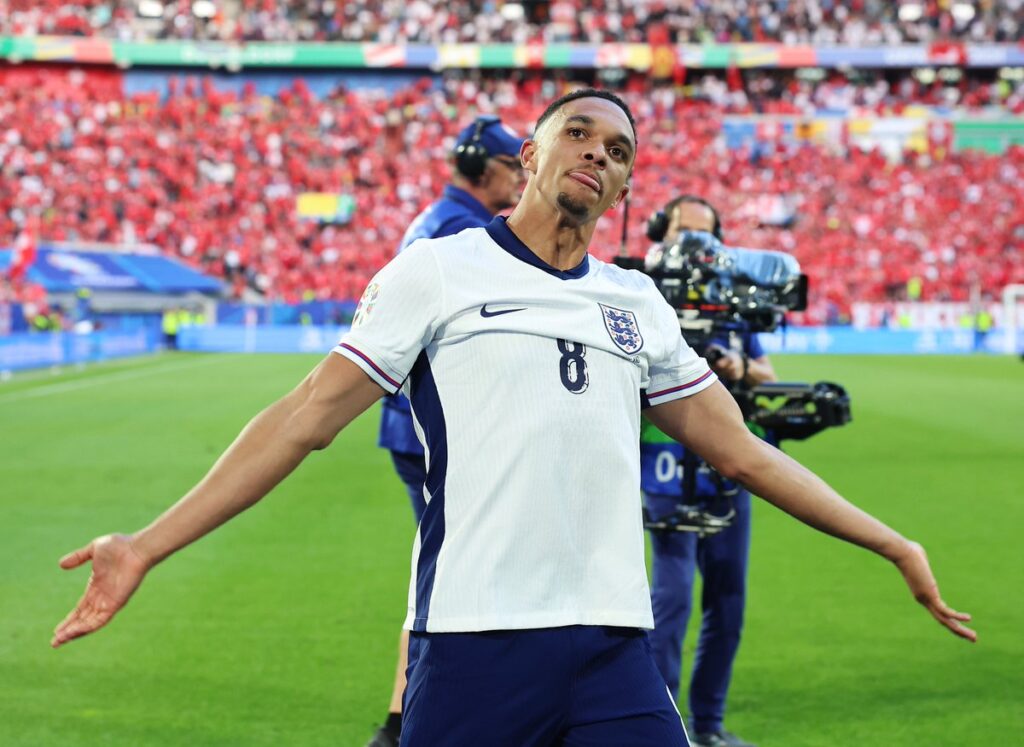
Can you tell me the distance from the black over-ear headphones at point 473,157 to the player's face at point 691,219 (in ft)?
2.55

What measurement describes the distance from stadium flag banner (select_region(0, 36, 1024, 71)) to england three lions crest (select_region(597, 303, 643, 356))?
48.6m

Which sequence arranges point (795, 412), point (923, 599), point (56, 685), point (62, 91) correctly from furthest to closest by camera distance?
1. point (62, 91)
2. point (56, 685)
3. point (795, 412)
4. point (923, 599)

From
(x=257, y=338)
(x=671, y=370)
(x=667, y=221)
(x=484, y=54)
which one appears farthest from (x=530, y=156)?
(x=484, y=54)

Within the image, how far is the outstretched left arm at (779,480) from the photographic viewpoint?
2754 mm

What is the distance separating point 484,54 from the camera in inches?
1962

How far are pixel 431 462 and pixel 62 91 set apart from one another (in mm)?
50730

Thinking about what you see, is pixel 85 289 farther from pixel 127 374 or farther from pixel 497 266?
pixel 497 266

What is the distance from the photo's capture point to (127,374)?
2625 cm

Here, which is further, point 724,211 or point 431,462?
point 724,211

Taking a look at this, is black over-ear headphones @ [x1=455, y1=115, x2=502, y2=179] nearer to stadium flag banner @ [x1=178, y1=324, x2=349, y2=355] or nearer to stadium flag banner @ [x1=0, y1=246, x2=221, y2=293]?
stadium flag banner @ [x1=0, y1=246, x2=221, y2=293]

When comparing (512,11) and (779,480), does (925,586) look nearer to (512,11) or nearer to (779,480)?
(779,480)

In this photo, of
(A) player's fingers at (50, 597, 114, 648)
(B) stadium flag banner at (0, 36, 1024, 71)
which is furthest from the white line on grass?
(B) stadium flag banner at (0, 36, 1024, 71)

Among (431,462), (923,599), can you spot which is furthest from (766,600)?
(431,462)

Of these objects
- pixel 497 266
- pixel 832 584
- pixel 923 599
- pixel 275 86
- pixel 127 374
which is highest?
pixel 275 86
